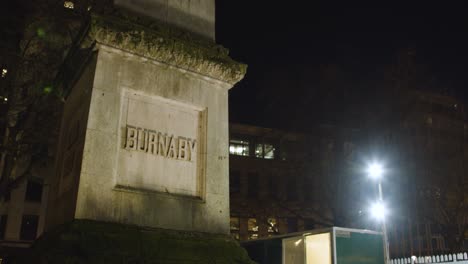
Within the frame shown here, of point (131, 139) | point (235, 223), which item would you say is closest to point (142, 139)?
point (131, 139)

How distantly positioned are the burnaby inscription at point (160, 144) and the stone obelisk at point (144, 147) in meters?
0.02

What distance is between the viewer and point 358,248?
12.8 metres

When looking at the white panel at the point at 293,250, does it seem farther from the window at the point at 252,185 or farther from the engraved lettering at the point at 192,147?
the window at the point at 252,185

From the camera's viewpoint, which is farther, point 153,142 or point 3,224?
point 3,224

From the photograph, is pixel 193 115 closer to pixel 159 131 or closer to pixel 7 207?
pixel 159 131

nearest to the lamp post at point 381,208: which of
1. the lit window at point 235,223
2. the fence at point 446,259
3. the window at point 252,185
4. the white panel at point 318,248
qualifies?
the white panel at point 318,248

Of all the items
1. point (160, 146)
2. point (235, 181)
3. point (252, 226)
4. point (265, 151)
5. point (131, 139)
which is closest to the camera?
point (131, 139)

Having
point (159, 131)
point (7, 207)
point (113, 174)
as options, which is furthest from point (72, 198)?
point (7, 207)

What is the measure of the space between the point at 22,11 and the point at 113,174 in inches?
501

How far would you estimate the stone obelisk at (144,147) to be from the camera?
6164 millimetres

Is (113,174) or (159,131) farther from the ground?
(159,131)

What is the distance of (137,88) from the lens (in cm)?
714

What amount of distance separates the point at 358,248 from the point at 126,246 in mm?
8820

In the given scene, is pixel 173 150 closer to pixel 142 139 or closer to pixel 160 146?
pixel 160 146
